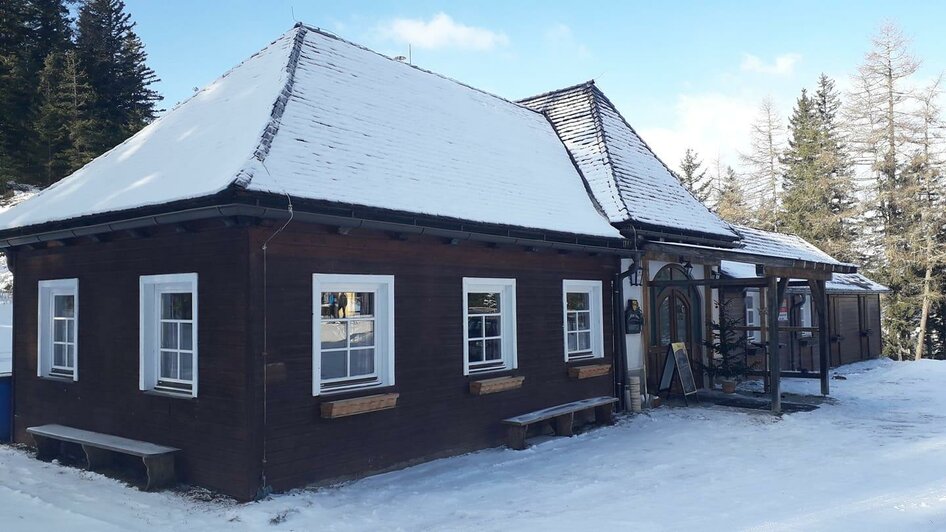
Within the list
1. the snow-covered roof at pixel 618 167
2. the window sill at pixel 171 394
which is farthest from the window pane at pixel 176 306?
the snow-covered roof at pixel 618 167

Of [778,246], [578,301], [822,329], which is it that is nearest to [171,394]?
[578,301]

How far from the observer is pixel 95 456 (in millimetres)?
7949

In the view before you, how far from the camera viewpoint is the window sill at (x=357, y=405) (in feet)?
24.0

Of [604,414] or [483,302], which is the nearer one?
[483,302]

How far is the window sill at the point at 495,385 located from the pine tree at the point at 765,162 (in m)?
32.9

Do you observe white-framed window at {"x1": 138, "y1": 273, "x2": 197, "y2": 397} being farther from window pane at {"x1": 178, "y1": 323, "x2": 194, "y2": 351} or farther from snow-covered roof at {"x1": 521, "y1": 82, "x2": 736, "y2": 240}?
snow-covered roof at {"x1": 521, "y1": 82, "x2": 736, "y2": 240}

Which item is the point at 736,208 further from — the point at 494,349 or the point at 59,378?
the point at 59,378

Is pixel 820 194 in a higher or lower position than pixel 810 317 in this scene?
higher

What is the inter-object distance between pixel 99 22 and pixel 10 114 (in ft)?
32.9

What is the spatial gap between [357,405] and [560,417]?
12.7 ft

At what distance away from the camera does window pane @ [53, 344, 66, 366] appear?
951cm

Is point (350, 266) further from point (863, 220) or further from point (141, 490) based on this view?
point (863, 220)

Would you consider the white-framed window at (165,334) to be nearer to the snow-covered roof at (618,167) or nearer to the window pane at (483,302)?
the window pane at (483,302)

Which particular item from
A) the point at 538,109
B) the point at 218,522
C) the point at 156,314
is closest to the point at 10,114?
the point at 538,109
